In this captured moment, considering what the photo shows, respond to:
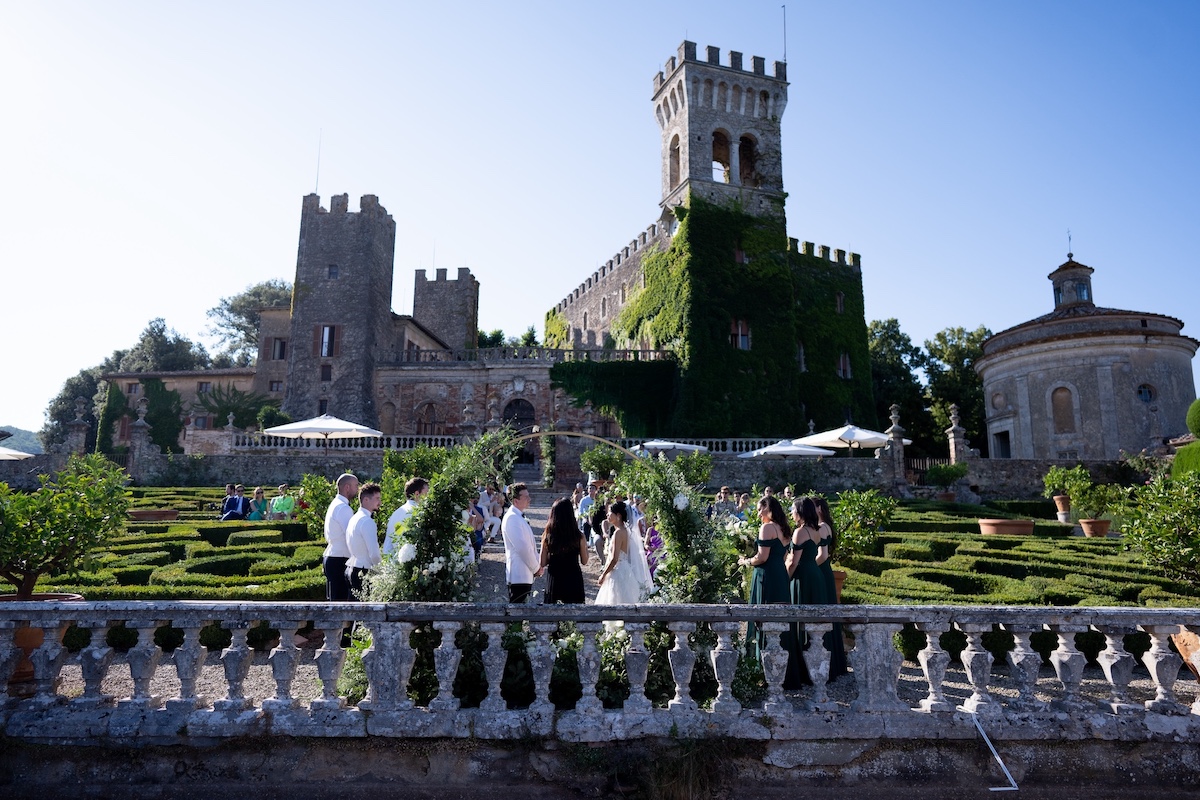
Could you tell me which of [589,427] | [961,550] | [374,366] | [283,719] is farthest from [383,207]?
[283,719]

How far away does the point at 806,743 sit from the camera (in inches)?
196

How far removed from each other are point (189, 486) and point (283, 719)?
82.7 feet

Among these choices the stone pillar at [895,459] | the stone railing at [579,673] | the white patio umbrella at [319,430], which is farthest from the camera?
the stone pillar at [895,459]

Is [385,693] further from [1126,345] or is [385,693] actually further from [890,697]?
[1126,345]

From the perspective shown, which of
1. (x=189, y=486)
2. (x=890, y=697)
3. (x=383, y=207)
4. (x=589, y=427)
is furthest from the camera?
(x=383, y=207)

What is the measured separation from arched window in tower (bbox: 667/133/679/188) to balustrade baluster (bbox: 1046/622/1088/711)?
3612 cm

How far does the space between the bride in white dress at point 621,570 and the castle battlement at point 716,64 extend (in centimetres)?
3540

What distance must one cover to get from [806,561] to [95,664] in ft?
18.1

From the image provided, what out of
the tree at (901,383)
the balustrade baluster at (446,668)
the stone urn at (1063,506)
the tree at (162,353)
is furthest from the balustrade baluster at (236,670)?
the tree at (162,353)

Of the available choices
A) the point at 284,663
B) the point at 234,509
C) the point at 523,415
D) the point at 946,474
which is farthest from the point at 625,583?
the point at 523,415

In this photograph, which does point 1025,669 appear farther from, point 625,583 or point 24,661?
point 24,661

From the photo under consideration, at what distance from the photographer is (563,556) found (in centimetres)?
725

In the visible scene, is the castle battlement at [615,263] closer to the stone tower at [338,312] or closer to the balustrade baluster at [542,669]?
the stone tower at [338,312]

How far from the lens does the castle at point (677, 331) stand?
3606 centimetres
